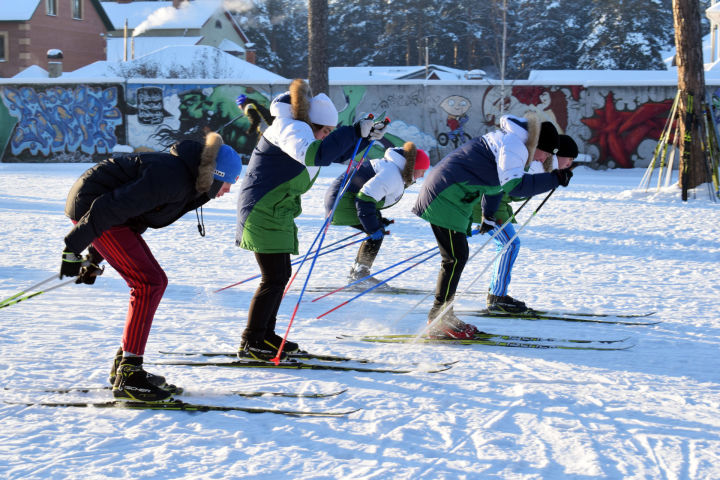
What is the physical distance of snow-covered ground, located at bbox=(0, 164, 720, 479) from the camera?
10.2 feet

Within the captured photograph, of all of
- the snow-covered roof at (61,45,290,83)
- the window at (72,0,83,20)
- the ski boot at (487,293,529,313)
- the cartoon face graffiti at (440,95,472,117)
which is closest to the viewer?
the ski boot at (487,293,529,313)

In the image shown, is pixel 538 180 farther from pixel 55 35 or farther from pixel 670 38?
pixel 670 38

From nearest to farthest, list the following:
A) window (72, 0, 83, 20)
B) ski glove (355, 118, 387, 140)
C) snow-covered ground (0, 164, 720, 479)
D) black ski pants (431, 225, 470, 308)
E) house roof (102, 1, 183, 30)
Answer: snow-covered ground (0, 164, 720, 479), ski glove (355, 118, 387, 140), black ski pants (431, 225, 470, 308), window (72, 0, 83, 20), house roof (102, 1, 183, 30)

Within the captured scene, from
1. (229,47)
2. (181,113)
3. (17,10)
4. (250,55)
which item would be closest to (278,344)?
(181,113)

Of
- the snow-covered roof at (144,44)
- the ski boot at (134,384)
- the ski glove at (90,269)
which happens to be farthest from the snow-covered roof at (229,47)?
the ski boot at (134,384)

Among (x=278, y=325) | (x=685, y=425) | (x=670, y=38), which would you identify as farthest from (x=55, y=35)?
(x=685, y=425)

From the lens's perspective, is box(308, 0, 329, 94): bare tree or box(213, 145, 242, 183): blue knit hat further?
box(308, 0, 329, 94): bare tree

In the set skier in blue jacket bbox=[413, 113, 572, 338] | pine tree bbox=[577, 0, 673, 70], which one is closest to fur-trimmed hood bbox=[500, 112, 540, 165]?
skier in blue jacket bbox=[413, 113, 572, 338]

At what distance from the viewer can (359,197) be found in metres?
6.65

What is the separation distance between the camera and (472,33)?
4991 cm

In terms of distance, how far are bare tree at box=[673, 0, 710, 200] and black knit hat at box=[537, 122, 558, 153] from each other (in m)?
8.54

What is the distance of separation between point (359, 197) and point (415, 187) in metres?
8.21

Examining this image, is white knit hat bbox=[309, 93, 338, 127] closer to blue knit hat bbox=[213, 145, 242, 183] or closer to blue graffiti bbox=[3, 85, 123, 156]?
blue knit hat bbox=[213, 145, 242, 183]

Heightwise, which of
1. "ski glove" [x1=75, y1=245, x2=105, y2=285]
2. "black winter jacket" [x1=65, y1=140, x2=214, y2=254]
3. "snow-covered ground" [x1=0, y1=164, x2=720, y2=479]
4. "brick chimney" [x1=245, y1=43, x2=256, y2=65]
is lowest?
"snow-covered ground" [x1=0, y1=164, x2=720, y2=479]
